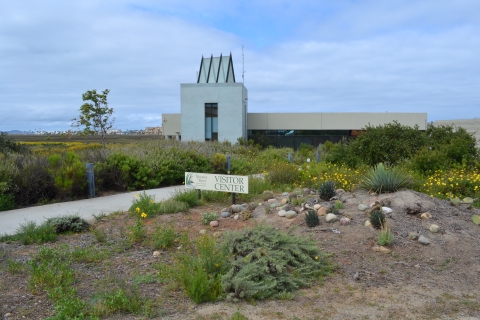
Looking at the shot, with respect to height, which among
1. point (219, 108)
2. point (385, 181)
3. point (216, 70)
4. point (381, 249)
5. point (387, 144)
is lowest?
point (381, 249)

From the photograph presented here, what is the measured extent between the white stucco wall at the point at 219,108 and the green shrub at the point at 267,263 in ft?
90.9

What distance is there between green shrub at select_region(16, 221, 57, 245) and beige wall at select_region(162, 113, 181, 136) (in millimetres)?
32472

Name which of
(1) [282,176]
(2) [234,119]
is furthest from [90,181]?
(2) [234,119]

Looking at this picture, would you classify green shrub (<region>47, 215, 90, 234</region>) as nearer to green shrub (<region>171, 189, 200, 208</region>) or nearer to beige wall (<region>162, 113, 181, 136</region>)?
A: green shrub (<region>171, 189, 200, 208</region>)

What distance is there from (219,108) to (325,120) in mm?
9977

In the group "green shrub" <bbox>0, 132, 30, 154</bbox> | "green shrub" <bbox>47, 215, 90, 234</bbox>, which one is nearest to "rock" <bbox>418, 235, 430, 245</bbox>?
"green shrub" <bbox>47, 215, 90, 234</bbox>

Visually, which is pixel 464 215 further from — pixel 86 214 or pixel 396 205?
pixel 86 214

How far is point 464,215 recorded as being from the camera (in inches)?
324

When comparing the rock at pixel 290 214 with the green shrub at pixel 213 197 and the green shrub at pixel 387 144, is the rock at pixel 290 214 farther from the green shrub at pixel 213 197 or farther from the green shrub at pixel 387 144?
the green shrub at pixel 387 144

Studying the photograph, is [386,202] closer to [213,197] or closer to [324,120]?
[213,197]

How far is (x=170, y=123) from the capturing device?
3991 cm

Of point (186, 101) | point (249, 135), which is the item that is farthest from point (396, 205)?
point (249, 135)

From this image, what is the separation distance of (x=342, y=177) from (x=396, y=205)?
145 inches

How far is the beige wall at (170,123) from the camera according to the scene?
3972cm
